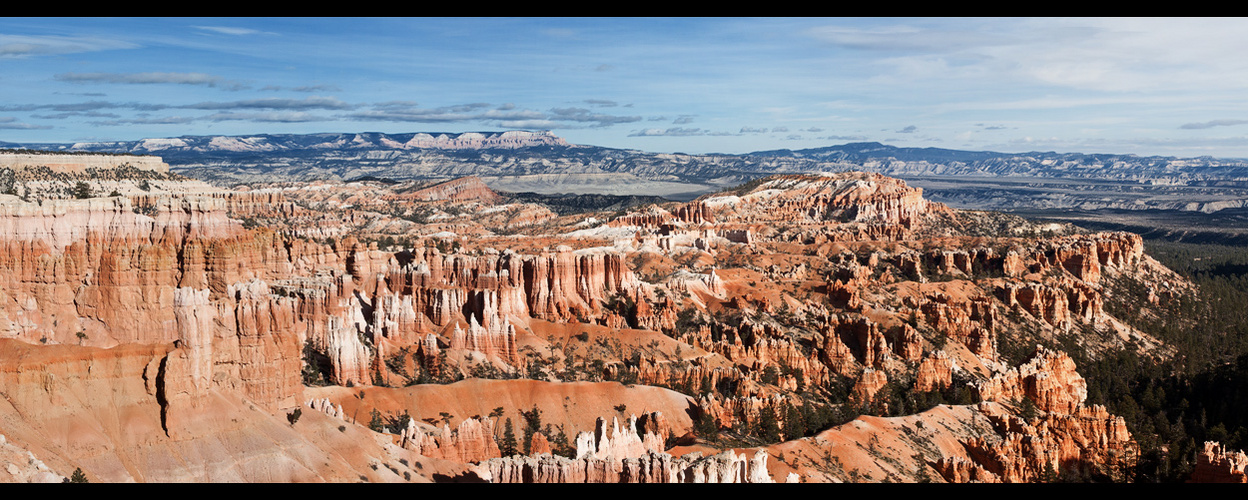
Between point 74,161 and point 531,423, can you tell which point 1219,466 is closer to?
point 531,423

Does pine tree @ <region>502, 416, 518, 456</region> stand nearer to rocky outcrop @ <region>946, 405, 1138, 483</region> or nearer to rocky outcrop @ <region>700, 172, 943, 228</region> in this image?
rocky outcrop @ <region>946, 405, 1138, 483</region>

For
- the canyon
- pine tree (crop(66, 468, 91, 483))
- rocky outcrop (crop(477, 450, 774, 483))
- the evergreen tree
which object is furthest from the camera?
the evergreen tree

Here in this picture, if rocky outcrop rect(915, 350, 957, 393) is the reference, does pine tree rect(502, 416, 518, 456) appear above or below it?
above

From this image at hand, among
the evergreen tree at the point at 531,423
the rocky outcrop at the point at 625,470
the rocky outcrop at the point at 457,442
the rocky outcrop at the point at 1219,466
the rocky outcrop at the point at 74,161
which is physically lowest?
the rocky outcrop at the point at 1219,466

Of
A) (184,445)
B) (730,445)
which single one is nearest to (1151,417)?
(730,445)

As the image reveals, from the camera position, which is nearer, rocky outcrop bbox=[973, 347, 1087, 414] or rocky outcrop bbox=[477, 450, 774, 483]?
rocky outcrop bbox=[477, 450, 774, 483]

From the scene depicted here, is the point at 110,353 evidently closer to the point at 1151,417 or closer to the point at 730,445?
the point at 730,445

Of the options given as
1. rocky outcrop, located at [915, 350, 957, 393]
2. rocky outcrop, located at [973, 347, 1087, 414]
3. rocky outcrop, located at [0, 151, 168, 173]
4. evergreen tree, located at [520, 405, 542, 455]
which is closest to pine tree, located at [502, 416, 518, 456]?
evergreen tree, located at [520, 405, 542, 455]

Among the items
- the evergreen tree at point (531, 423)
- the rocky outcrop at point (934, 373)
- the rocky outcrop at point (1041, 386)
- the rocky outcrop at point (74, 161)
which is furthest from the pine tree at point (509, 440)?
the rocky outcrop at point (74, 161)

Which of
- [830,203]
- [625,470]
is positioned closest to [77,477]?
[625,470]

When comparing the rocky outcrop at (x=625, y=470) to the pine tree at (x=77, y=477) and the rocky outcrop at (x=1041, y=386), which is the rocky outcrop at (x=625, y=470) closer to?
the pine tree at (x=77, y=477)

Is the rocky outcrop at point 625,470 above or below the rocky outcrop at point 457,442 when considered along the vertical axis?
above
